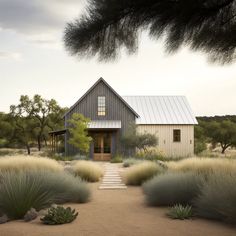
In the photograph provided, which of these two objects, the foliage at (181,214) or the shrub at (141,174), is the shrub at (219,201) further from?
the shrub at (141,174)

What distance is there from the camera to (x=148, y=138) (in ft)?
94.2

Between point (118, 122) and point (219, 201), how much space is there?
893 inches

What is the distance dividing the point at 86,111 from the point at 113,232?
934 inches

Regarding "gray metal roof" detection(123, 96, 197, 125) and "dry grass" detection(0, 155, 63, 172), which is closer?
"dry grass" detection(0, 155, 63, 172)

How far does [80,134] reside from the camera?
27.9 m

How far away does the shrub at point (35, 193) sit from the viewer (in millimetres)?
7687

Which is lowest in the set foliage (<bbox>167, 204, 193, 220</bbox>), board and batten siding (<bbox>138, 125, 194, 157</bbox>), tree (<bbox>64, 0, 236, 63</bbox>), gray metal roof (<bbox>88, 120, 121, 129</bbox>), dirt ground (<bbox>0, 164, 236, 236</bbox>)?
dirt ground (<bbox>0, 164, 236, 236</bbox>)

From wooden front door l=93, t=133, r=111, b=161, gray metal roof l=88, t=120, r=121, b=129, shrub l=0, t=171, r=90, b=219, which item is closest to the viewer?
shrub l=0, t=171, r=90, b=219

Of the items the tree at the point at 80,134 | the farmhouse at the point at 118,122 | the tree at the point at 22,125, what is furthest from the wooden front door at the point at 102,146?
the tree at the point at 22,125

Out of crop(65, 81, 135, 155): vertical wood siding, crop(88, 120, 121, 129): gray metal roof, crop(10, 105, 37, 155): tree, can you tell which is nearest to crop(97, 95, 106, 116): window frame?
crop(65, 81, 135, 155): vertical wood siding

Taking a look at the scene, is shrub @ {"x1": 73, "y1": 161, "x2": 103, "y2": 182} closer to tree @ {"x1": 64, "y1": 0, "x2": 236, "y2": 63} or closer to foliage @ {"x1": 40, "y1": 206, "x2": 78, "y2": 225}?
foliage @ {"x1": 40, "y1": 206, "x2": 78, "y2": 225}

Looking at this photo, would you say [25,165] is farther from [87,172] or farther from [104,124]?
[104,124]

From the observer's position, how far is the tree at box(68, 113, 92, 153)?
90.9 ft

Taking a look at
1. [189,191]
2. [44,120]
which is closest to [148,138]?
[44,120]
